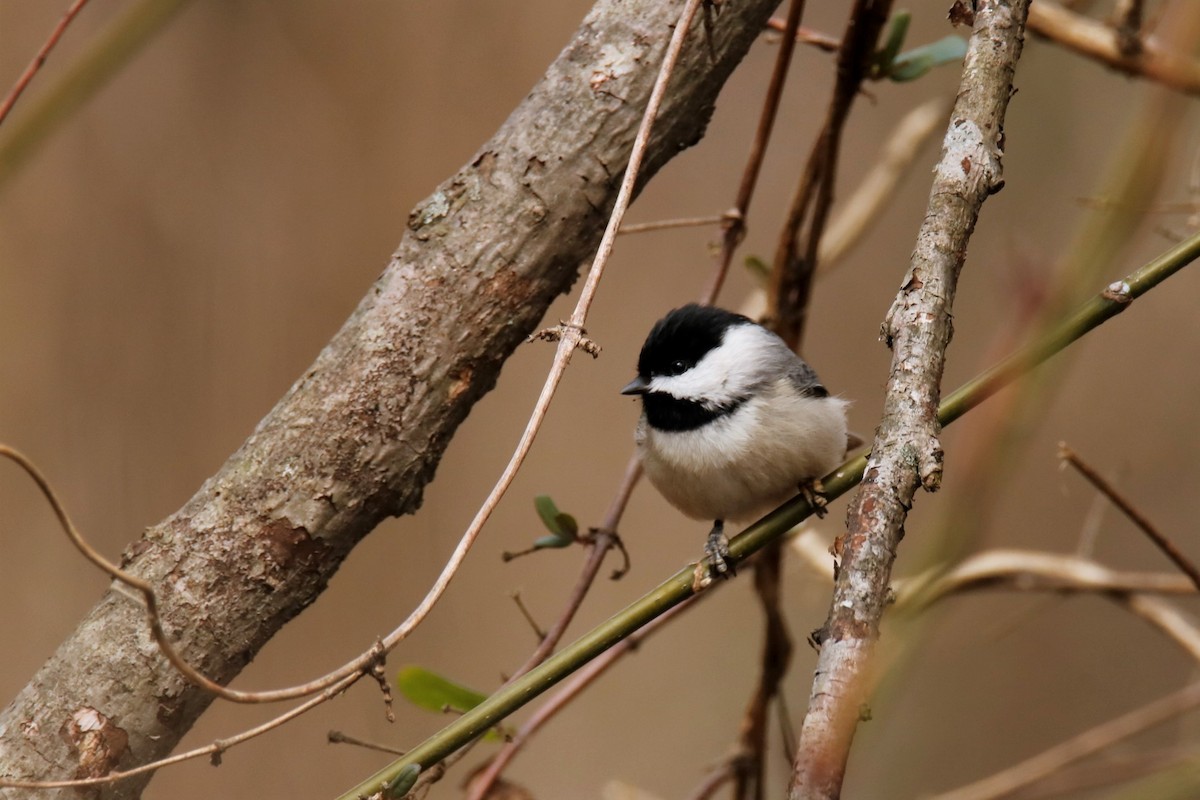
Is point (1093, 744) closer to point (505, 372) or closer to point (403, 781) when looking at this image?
point (403, 781)

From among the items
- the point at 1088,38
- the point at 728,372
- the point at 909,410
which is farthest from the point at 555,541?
the point at 1088,38

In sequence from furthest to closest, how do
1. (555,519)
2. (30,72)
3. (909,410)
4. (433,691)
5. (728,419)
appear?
(728,419) < (555,519) < (433,691) < (30,72) < (909,410)

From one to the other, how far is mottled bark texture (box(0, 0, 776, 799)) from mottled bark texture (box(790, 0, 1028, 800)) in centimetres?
50

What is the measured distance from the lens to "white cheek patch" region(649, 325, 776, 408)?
2205mm

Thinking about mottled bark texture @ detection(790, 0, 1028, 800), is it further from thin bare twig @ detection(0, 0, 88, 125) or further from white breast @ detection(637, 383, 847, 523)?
thin bare twig @ detection(0, 0, 88, 125)

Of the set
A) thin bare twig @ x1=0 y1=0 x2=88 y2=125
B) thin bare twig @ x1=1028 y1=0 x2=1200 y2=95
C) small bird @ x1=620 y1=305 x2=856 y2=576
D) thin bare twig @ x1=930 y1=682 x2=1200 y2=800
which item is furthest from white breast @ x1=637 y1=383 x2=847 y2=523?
thin bare twig @ x1=0 y1=0 x2=88 y2=125

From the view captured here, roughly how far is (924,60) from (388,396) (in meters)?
1.30

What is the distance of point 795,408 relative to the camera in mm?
2152

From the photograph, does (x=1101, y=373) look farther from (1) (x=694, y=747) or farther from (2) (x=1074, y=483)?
(1) (x=694, y=747)

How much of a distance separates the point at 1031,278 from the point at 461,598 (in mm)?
3331

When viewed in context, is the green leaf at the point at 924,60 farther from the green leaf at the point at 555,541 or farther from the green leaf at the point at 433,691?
the green leaf at the point at 433,691

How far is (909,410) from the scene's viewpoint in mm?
994

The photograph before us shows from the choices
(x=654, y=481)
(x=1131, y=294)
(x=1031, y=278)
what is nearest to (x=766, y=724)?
(x=654, y=481)

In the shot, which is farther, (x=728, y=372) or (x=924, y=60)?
(x=728, y=372)
